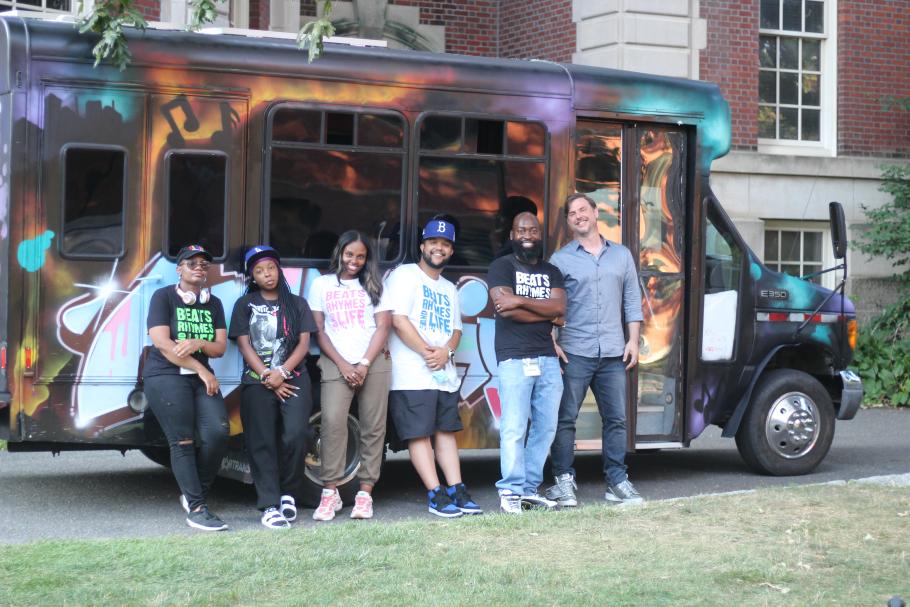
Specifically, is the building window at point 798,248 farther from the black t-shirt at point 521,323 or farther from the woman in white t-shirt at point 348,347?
the woman in white t-shirt at point 348,347

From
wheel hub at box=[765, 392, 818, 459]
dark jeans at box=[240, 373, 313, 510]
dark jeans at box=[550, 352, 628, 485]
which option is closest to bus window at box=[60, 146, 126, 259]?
dark jeans at box=[240, 373, 313, 510]

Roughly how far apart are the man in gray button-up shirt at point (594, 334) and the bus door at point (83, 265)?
2665mm

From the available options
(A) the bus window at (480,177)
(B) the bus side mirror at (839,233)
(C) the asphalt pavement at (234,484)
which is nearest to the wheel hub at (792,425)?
(C) the asphalt pavement at (234,484)

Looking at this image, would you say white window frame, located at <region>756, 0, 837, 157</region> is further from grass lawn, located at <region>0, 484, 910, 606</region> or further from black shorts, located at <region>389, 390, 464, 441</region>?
grass lawn, located at <region>0, 484, 910, 606</region>

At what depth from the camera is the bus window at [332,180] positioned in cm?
841

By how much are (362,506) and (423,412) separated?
26.6 inches

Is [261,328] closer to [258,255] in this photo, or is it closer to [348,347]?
[258,255]

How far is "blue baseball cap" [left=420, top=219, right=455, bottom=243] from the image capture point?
331 inches

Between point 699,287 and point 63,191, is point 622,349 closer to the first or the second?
point 699,287

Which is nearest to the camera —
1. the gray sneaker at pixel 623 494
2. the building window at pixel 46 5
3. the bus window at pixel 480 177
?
the bus window at pixel 480 177

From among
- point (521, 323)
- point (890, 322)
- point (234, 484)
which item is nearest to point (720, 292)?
point (521, 323)

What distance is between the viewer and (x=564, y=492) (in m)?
8.73

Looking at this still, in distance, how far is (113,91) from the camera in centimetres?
806

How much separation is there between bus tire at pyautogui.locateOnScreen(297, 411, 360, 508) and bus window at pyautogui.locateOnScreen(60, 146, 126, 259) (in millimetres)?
1661
